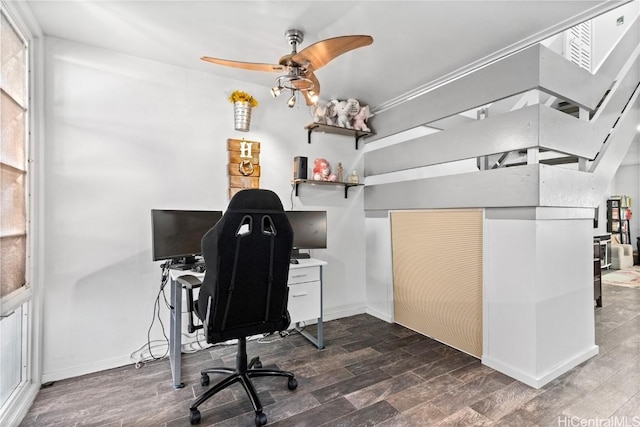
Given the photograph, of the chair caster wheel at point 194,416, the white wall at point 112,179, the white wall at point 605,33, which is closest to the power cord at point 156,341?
the white wall at point 112,179

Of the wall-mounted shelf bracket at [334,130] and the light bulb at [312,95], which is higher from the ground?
the wall-mounted shelf bracket at [334,130]

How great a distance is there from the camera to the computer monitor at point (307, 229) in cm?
295

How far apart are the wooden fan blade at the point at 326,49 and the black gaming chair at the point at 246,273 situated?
90 cm

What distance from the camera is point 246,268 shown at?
175cm

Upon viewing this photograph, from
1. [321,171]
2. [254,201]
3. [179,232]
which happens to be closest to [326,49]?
[254,201]

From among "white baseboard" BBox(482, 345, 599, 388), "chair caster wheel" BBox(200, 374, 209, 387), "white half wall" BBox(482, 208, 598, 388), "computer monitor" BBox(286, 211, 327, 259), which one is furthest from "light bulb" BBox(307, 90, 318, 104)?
"white baseboard" BBox(482, 345, 599, 388)

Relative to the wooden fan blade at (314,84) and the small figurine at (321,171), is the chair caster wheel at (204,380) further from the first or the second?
the wooden fan blade at (314,84)

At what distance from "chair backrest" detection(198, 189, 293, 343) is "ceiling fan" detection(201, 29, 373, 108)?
876 millimetres

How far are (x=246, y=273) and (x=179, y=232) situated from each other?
1012 mm

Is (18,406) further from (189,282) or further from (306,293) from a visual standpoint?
(306,293)

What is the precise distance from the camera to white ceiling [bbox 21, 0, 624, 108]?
193 centimetres

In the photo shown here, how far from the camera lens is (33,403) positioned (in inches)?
77.6

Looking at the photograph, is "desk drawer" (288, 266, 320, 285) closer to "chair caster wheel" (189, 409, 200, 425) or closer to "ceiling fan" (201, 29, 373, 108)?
"chair caster wheel" (189, 409, 200, 425)

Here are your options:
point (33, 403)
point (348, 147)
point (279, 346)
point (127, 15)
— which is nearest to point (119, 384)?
point (33, 403)
